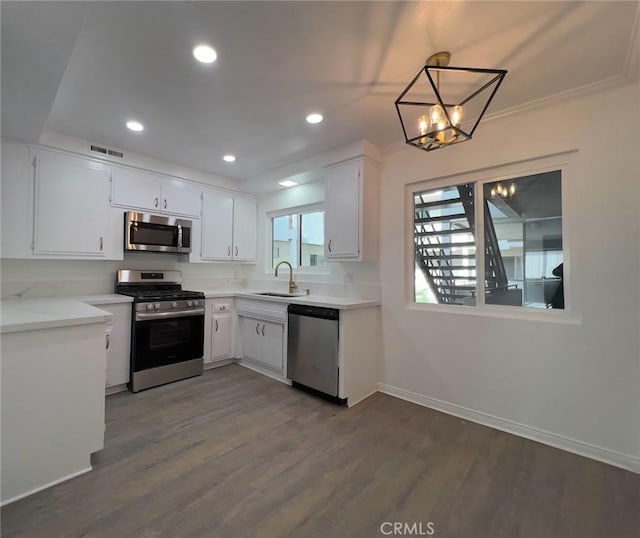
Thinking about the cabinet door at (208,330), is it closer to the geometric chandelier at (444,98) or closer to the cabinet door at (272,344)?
the cabinet door at (272,344)

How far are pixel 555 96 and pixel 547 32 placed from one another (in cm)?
78

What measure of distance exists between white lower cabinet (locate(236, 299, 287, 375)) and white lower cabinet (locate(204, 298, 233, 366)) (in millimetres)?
134

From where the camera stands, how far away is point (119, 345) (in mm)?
3000

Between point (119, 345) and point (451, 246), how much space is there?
344 cm

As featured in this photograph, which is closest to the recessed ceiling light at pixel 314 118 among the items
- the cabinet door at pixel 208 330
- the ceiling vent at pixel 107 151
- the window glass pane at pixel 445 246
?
the window glass pane at pixel 445 246

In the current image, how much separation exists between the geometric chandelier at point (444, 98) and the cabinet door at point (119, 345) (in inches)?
121

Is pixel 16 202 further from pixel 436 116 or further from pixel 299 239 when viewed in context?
pixel 436 116

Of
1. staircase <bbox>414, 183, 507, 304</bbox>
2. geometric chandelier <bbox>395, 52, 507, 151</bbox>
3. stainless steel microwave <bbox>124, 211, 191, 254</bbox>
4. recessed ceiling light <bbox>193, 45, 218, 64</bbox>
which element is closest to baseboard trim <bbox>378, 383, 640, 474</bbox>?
staircase <bbox>414, 183, 507, 304</bbox>

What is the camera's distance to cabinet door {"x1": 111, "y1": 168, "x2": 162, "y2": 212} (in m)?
3.28

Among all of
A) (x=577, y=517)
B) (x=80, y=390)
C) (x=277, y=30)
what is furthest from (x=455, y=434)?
(x=277, y=30)

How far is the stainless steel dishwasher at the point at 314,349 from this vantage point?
2840 mm

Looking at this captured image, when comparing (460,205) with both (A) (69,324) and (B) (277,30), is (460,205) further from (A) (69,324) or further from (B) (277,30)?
(A) (69,324)

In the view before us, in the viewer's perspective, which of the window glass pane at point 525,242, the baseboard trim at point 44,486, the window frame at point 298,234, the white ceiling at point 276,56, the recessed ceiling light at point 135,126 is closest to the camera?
the white ceiling at point 276,56

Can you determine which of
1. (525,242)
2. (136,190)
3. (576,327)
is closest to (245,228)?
(136,190)
